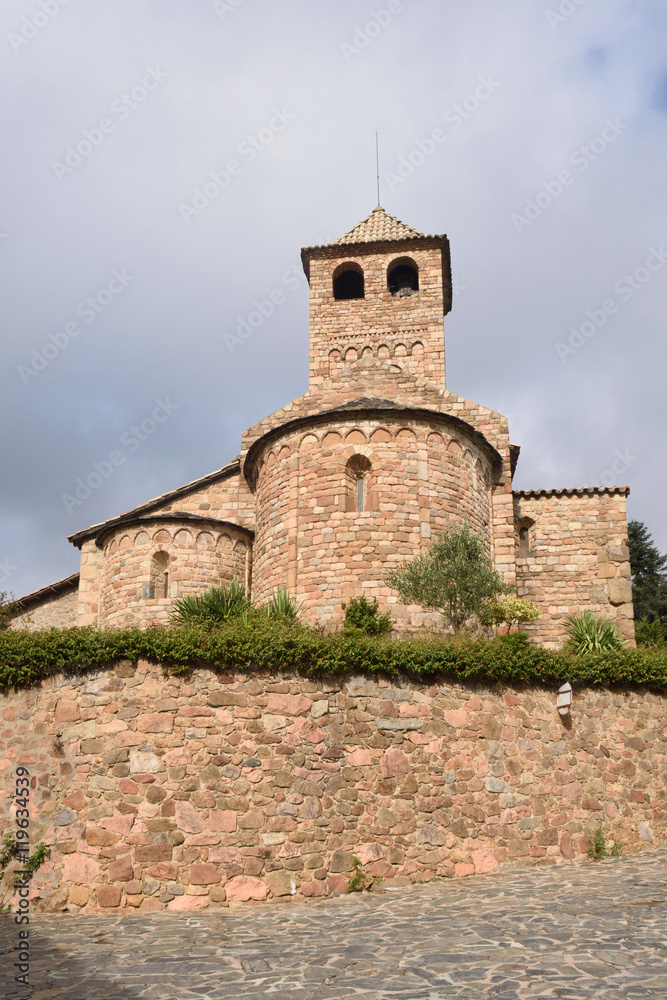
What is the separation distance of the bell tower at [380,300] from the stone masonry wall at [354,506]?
30.7 ft

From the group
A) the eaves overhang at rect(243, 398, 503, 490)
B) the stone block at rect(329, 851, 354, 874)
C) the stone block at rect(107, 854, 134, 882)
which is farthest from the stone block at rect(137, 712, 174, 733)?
the eaves overhang at rect(243, 398, 503, 490)

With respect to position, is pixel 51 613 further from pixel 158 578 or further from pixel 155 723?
pixel 155 723

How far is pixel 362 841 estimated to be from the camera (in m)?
11.8

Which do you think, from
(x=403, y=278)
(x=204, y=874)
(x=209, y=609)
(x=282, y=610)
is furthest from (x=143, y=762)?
(x=403, y=278)

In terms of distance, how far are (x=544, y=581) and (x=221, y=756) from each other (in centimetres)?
1377

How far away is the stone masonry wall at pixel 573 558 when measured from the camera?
22797 millimetres

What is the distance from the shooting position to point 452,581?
1661cm

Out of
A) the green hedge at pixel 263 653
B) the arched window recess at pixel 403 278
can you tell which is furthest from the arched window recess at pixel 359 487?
the arched window recess at pixel 403 278

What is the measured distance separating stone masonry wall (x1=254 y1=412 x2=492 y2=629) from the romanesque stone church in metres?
0.03

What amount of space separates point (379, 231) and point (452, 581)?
19078 millimetres

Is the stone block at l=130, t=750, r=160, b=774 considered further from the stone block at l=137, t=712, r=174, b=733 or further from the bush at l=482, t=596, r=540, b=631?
the bush at l=482, t=596, r=540, b=631

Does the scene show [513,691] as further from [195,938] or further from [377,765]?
[195,938]

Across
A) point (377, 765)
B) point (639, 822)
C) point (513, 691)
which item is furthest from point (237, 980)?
point (639, 822)

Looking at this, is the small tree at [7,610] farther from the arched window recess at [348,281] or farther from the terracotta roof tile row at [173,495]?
the arched window recess at [348,281]
